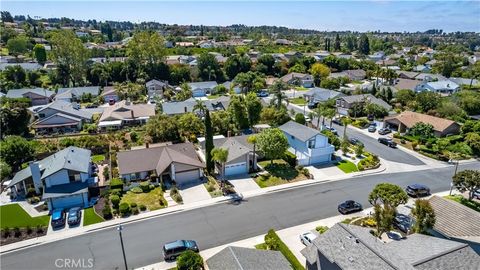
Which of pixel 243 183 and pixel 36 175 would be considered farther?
pixel 243 183

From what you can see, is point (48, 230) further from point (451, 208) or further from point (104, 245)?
point (451, 208)

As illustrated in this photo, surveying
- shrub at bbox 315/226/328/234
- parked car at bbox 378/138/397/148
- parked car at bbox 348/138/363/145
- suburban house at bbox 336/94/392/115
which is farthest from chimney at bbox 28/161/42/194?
suburban house at bbox 336/94/392/115

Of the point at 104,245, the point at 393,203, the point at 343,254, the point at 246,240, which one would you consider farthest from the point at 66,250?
the point at 393,203

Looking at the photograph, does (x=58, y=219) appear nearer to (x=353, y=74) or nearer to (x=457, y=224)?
(x=457, y=224)

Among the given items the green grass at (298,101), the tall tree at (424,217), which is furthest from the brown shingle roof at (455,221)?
the green grass at (298,101)

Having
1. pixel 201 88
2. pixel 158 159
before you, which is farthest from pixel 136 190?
pixel 201 88

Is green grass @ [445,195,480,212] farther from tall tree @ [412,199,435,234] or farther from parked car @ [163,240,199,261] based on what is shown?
parked car @ [163,240,199,261]

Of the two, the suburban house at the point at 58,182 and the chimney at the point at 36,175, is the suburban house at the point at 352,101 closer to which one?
the suburban house at the point at 58,182
